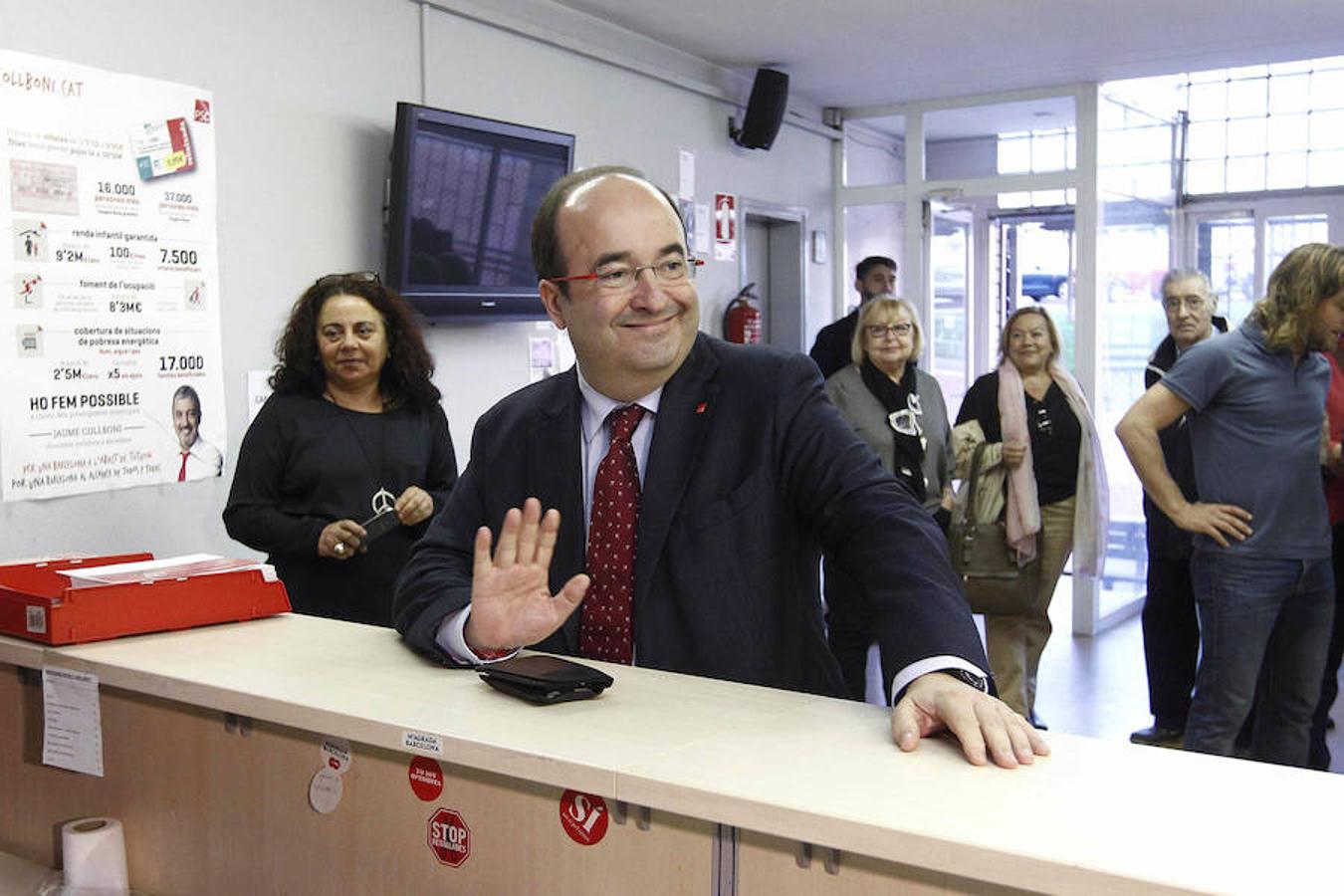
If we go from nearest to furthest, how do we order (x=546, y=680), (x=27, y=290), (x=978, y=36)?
(x=546, y=680), (x=27, y=290), (x=978, y=36)

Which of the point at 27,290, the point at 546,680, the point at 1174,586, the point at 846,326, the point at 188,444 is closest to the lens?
the point at 546,680

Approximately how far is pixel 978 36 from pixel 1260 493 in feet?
11.0

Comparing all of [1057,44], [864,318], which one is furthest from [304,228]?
[1057,44]

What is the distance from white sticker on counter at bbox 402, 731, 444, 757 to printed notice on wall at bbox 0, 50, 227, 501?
232cm

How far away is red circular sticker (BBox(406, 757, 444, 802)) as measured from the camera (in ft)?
5.26

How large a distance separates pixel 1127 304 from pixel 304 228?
4.87 metres

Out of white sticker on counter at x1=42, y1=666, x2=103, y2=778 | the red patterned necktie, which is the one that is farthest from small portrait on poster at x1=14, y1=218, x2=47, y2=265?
the red patterned necktie

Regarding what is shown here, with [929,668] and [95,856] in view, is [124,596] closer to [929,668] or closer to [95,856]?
[95,856]

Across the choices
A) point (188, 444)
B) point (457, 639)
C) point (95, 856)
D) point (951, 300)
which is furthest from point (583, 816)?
point (951, 300)

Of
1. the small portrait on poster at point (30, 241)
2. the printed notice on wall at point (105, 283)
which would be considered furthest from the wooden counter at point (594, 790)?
the small portrait on poster at point (30, 241)

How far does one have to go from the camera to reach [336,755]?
A: 5.59 feet

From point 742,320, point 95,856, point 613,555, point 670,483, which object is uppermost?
point 742,320

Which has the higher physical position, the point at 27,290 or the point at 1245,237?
the point at 1245,237

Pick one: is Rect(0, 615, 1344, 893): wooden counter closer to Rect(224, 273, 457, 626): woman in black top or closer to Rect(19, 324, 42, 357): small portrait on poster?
Rect(224, 273, 457, 626): woman in black top
